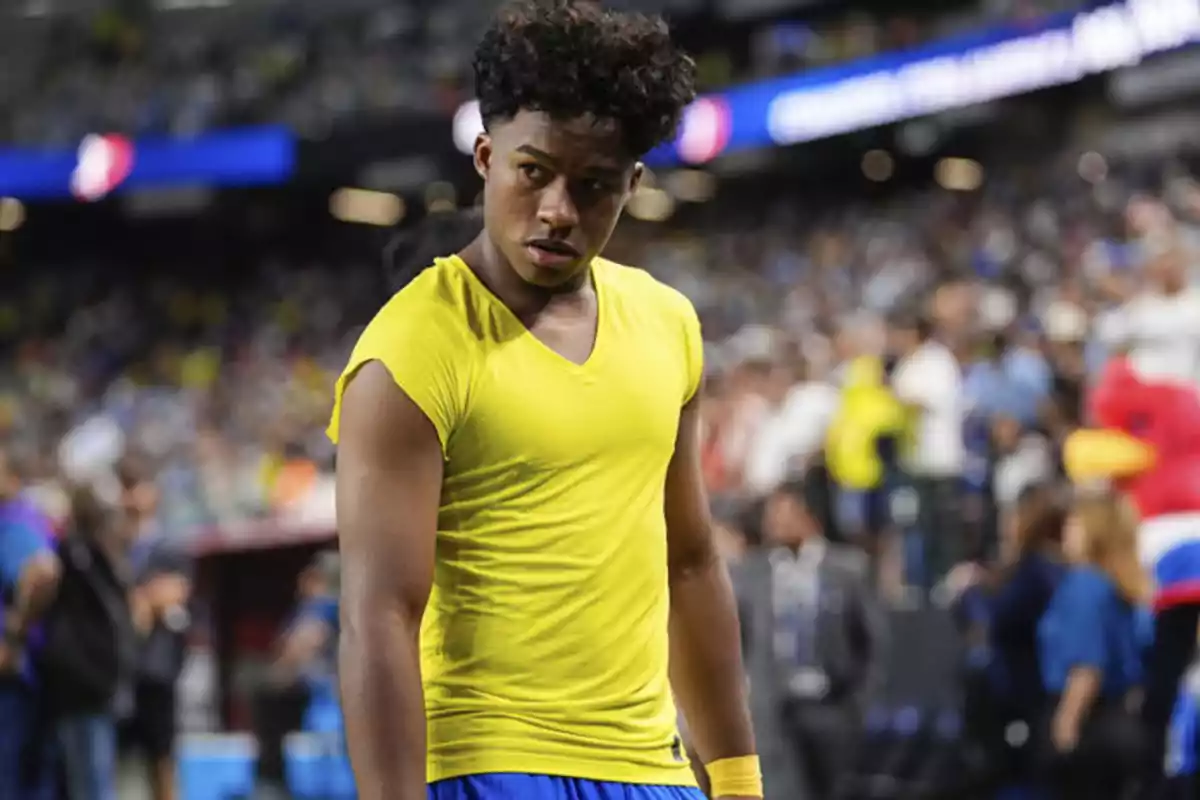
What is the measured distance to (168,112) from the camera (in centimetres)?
2642

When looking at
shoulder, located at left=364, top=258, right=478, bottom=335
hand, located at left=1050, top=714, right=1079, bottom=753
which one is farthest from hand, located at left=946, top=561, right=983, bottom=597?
shoulder, located at left=364, top=258, right=478, bottom=335

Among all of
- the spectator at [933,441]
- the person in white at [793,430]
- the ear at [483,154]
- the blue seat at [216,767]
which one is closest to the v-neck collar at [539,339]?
the ear at [483,154]

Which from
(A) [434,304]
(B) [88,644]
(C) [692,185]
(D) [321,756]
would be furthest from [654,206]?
(A) [434,304]

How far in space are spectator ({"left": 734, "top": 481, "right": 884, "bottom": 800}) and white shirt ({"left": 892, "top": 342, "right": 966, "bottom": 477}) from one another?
4.76ft

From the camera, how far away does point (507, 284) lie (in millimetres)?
2494

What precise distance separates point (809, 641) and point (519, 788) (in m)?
5.34

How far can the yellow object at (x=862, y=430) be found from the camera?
9039 millimetres

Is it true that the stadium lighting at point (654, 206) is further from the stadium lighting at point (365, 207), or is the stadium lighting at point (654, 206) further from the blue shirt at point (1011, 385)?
the blue shirt at point (1011, 385)

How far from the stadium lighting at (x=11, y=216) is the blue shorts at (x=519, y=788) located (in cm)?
2813

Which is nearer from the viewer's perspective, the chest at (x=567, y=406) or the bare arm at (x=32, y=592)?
the chest at (x=567, y=406)

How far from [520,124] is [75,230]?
94.4 feet

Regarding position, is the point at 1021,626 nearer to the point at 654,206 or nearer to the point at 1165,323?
the point at 1165,323

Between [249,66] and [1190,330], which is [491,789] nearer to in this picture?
[1190,330]

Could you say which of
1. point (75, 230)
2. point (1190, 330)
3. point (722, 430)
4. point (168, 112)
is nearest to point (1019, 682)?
point (1190, 330)
